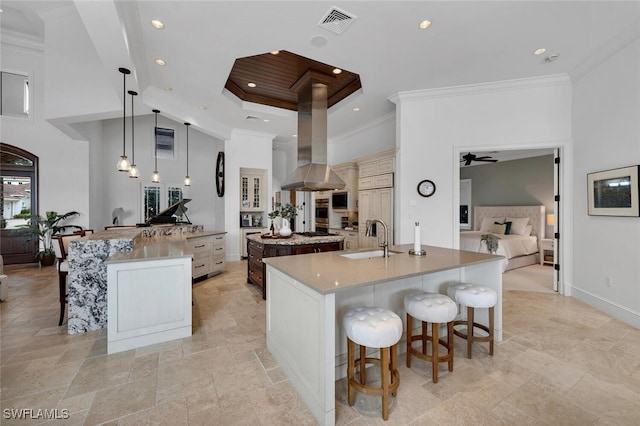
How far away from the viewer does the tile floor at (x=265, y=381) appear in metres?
1.64

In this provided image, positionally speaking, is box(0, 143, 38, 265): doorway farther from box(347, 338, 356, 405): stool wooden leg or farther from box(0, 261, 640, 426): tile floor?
box(347, 338, 356, 405): stool wooden leg

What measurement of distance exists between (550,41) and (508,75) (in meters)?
0.75

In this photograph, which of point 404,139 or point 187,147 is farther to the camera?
point 187,147

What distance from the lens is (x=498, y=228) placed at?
672 cm

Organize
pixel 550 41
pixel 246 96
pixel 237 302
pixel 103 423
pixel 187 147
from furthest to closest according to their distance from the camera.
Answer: pixel 187 147 → pixel 246 96 → pixel 237 302 → pixel 550 41 → pixel 103 423

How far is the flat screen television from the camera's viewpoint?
611cm

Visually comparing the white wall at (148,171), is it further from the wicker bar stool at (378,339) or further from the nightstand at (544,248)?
the nightstand at (544,248)

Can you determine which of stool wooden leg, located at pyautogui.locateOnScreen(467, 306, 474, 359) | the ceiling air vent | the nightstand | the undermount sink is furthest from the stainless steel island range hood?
the nightstand

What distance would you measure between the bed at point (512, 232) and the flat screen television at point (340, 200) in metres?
2.75

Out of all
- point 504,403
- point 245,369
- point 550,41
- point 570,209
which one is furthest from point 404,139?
point 245,369

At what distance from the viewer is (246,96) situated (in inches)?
194

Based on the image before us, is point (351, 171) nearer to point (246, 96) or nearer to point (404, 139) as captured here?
point (404, 139)

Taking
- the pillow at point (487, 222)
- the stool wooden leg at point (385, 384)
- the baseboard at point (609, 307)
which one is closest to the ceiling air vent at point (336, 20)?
the stool wooden leg at point (385, 384)

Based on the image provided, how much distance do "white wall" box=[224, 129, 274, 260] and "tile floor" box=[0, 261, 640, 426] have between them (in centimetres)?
364
